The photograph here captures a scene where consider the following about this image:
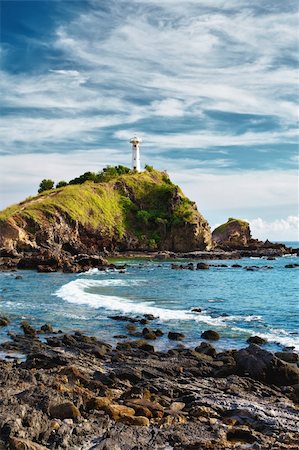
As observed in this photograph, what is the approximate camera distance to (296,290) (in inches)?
1868

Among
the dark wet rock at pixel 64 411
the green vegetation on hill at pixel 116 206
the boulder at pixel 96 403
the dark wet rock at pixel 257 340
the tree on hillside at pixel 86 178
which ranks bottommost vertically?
the dark wet rock at pixel 257 340

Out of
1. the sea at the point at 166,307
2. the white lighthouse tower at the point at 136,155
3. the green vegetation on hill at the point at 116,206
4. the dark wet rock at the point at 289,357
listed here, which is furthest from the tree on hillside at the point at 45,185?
the dark wet rock at the point at 289,357

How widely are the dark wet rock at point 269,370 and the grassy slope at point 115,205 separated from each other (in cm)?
8739

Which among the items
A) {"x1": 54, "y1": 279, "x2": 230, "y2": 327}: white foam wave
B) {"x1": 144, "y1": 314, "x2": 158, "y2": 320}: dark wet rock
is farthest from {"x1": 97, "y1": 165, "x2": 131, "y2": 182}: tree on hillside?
{"x1": 144, "y1": 314, "x2": 158, "y2": 320}: dark wet rock

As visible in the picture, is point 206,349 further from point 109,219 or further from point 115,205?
point 115,205

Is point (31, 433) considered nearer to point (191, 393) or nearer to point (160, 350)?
point (191, 393)

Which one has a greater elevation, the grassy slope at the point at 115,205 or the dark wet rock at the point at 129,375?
the grassy slope at the point at 115,205

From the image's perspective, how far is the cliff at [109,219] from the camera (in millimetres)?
99500

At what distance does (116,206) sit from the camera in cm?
12925

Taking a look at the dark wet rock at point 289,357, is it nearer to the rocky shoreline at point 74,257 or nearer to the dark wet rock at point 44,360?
the dark wet rock at point 44,360

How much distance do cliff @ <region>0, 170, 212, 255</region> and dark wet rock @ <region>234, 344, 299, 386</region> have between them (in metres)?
80.0

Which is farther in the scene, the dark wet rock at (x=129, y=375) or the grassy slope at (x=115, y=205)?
the grassy slope at (x=115, y=205)

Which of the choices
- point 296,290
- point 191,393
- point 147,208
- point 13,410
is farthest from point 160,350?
point 147,208

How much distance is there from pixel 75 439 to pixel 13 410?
1.61m
